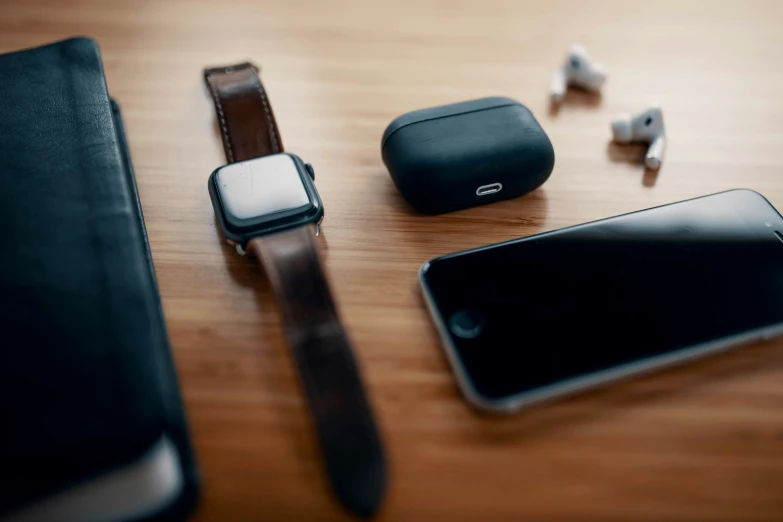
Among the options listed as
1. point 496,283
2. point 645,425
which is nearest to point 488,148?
point 496,283

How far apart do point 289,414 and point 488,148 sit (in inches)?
9.7

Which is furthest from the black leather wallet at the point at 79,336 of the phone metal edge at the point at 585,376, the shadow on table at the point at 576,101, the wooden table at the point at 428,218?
the shadow on table at the point at 576,101

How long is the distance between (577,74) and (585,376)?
0.35m

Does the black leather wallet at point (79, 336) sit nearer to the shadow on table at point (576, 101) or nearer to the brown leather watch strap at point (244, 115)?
the brown leather watch strap at point (244, 115)

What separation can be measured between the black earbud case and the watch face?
0.25 ft

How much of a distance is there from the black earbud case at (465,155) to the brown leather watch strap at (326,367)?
3.7 inches

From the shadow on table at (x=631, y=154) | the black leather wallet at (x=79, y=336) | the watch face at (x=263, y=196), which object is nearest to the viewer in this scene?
the black leather wallet at (x=79, y=336)

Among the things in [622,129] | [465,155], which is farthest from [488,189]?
[622,129]

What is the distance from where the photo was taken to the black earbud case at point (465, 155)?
0.51m

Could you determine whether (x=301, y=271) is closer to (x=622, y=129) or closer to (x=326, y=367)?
(x=326, y=367)

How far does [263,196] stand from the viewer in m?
0.50

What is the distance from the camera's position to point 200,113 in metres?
0.62

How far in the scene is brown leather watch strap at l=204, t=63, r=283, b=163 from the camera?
22.2 inches

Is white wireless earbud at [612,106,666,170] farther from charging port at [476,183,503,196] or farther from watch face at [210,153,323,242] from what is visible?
watch face at [210,153,323,242]
